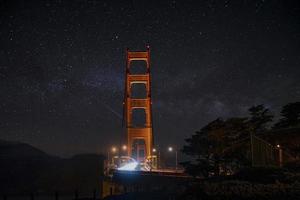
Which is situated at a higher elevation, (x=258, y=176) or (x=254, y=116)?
(x=254, y=116)

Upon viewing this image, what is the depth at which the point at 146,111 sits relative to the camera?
188ft

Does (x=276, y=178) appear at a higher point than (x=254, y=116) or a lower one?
lower

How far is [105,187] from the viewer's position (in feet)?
164

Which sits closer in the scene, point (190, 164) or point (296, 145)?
point (296, 145)

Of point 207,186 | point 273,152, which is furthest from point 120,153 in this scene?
point 207,186

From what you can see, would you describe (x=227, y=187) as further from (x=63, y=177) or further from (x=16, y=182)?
(x=63, y=177)

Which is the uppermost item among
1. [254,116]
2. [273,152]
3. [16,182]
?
[254,116]

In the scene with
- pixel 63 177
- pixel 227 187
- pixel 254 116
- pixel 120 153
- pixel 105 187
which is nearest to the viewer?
pixel 227 187

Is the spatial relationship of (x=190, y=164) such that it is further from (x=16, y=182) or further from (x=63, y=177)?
(x=63, y=177)

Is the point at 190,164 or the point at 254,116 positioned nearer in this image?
the point at 190,164

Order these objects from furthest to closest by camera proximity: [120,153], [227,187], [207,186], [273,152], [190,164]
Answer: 1. [120,153]
2. [190,164]
3. [273,152]
4. [207,186]
5. [227,187]

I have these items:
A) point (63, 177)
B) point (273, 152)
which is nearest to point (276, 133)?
point (273, 152)

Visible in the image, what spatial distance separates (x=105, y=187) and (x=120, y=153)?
7326 mm

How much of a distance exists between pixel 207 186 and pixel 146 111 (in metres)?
40.4
